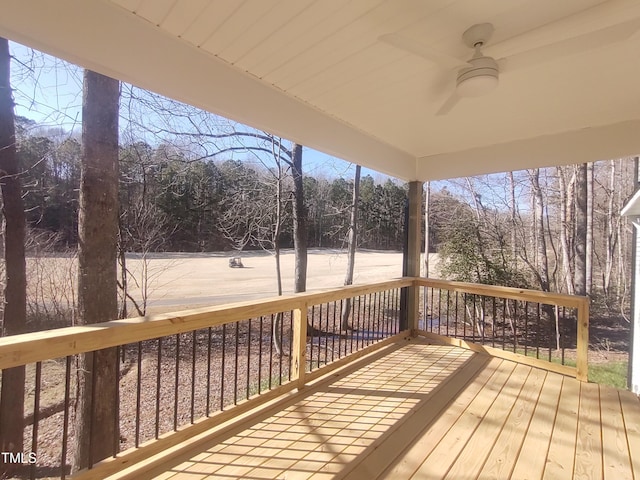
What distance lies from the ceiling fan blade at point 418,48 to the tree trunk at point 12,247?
13.0ft

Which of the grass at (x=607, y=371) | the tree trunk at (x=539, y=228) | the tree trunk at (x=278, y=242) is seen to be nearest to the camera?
the grass at (x=607, y=371)

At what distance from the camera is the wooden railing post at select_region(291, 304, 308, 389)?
8.54ft

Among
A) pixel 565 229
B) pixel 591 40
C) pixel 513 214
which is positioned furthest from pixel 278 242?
pixel 565 229

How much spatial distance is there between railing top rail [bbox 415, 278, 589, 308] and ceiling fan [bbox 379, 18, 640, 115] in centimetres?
228

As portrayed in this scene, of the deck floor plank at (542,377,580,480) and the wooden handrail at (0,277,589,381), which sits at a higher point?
the wooden handrail at (0,277,589,381)

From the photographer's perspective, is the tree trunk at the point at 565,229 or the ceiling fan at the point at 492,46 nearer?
the ceiling fan at the point at 492,46

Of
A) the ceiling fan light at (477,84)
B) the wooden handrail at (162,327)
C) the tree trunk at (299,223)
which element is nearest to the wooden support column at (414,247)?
the wooden handrail at (162,327)

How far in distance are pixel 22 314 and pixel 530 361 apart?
5408 mm

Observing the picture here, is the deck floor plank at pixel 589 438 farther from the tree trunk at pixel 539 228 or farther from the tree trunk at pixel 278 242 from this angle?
the tree trunk at pixel 539 228

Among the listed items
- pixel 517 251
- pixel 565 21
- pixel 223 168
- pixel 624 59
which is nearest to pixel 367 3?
pixel 565 21

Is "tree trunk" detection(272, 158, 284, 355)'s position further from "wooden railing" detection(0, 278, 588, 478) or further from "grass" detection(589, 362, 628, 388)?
"grass" detection(589, 362, 628, 388)

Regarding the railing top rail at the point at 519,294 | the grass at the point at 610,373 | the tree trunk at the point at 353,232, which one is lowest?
the grass at the point at 610,373

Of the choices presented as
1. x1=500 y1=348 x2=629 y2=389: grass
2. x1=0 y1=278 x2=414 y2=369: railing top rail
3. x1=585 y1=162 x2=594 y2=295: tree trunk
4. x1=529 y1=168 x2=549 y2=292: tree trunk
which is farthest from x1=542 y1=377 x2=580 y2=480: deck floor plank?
x1=585 y1=162 x2=594 y2=295: tree trunk

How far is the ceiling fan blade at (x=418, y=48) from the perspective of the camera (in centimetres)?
142
